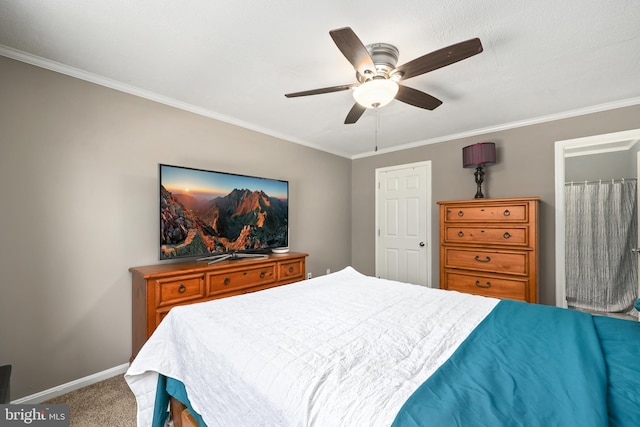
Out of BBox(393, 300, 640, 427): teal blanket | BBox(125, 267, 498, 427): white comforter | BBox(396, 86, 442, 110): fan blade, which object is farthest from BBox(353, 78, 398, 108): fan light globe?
BBox(393, 300, 640, 427): teal blanket

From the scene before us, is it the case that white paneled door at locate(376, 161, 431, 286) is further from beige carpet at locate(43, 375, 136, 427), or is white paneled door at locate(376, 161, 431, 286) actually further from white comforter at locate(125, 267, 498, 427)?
beige carpet at locate(43, 375, 136, 427)

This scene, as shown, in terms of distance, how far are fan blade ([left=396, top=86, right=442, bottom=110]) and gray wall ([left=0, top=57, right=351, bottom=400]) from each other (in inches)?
82.8

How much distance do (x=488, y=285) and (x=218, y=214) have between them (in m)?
3.02

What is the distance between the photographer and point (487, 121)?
129 inches

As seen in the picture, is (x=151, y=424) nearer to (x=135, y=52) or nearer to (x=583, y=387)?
(x=583, y=387)

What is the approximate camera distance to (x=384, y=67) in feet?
6.04

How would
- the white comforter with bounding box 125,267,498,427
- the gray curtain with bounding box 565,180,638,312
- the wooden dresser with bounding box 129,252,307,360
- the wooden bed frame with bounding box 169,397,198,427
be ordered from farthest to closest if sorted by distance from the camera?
the gray curtain with bounding box 565,180,638,312, the wooden dresser with bounding box 129,252,307,360, the wooden bed frame with bounding box 169,397,198,427, the white comforter with bounding box 125,267,498,427

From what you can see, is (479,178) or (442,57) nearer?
(442,57)

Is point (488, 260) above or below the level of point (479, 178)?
below

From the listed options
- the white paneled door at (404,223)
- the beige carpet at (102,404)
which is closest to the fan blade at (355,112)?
the white paneled door at (404,223)

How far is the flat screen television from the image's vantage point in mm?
2562

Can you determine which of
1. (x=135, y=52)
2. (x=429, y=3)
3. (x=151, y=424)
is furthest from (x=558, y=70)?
(x=151, y=424)

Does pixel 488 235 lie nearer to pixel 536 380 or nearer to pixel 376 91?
pixel 376 91

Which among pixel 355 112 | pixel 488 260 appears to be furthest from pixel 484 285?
pixel 355 112
